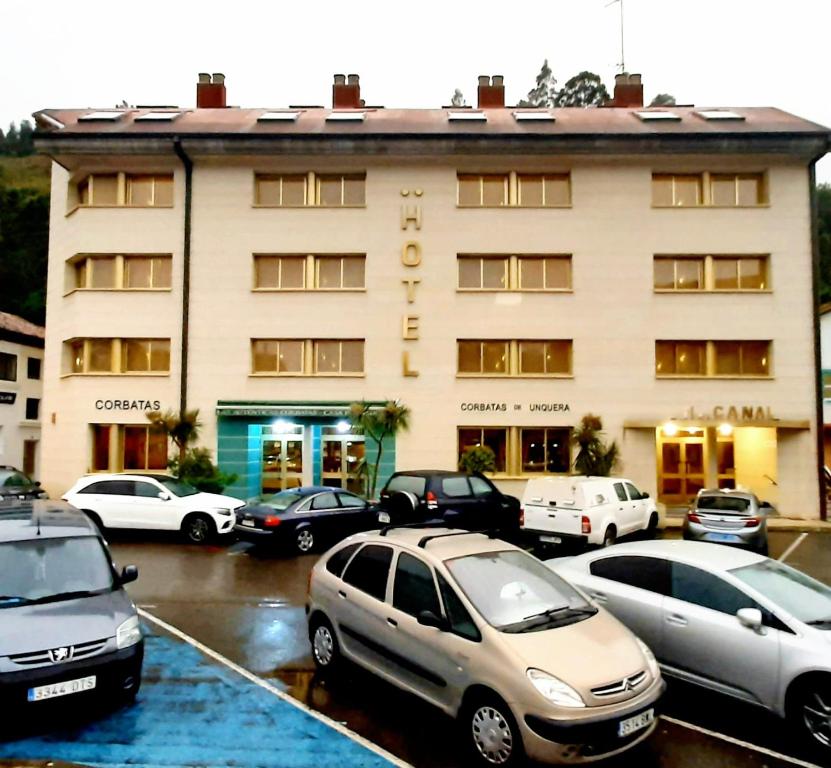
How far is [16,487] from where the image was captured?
16.5 meters

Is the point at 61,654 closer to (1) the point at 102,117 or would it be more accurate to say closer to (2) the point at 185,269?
(2) the point at 185,269

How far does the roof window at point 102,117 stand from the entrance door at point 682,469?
76.5ft

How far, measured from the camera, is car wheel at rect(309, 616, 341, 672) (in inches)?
239

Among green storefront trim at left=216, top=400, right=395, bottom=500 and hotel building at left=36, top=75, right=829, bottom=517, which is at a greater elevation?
hotel building at left=36, top=75, right=829, bottom=517

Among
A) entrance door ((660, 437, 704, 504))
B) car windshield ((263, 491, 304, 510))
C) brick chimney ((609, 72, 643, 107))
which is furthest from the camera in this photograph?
brick chimney ((609, 72, 643, 107))

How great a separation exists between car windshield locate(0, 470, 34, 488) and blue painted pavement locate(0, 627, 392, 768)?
13.4 m

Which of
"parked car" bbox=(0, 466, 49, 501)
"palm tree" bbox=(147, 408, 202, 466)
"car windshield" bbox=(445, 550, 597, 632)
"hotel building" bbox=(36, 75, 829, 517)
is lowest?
"parked car" bbox=(0, 466, 49, 501)

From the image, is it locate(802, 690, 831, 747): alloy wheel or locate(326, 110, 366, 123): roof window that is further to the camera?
locate(326, 110, 366, 123): roof window

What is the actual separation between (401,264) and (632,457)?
9709 mm

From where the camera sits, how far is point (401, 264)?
20.2 meters

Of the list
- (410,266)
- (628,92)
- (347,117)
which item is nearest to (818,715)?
(410,266)

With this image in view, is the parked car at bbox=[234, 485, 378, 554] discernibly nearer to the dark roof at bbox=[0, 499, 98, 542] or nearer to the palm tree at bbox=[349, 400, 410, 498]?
the palm tree at bbox=[349, 400, 410, 498]

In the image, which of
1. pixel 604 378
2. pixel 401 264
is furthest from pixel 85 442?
pixel 604 378

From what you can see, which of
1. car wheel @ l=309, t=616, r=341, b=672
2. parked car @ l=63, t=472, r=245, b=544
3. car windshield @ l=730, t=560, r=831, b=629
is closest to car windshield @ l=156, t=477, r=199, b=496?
parked car @ l=63, t=472, r=245, b=544
